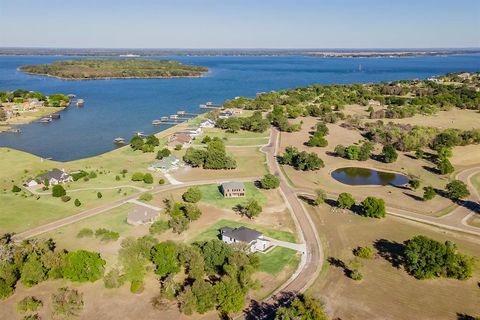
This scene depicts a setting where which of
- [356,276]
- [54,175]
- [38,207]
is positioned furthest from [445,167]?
[54,175]

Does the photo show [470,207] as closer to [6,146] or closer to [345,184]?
[345,184]

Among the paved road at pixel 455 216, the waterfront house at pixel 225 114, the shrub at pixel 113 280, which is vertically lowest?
the waterfront house at pixel 225 114

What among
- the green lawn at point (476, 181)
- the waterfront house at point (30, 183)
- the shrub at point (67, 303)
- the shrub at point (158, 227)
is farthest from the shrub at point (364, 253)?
the waterfront house at point (30, 183)

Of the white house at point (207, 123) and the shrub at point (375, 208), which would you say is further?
the white house at point (207, 123)

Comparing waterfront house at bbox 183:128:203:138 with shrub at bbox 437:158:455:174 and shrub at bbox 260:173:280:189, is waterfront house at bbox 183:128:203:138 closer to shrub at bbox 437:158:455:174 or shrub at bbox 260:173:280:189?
shrub at bbox 260:173:280:189

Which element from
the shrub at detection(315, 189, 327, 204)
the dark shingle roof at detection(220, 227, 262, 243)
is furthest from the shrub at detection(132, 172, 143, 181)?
the shrub at detection(315, 189, 327, 204)

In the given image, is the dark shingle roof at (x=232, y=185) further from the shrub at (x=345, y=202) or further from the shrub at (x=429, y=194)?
the shrub at (x=429, y=194)
